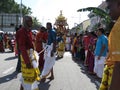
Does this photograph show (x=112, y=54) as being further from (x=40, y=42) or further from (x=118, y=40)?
(x=40, y=42)

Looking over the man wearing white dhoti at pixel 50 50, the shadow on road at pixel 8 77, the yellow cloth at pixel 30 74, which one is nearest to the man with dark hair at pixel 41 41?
the shadow on road at pixel 8 77

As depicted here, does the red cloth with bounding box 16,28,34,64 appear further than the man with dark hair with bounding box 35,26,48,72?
No

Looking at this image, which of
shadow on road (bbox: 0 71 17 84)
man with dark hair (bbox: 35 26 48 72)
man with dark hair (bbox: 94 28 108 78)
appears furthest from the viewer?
man with dark hair (bbox: 35 26 48 72)

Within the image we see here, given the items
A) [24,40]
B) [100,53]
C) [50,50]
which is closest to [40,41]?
[50,50]

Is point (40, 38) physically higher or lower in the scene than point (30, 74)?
higher

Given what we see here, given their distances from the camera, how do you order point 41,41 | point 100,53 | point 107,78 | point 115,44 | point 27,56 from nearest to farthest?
point 115,44
point 107,78
point 27,56
point 100,53
point 41,41

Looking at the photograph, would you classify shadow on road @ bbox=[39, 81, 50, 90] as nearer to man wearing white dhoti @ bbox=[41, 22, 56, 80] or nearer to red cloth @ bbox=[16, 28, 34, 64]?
man wearing white dhoti @ bbox=[41, 22, 56, 80]

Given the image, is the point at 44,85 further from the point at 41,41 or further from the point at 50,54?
the point at 41,41

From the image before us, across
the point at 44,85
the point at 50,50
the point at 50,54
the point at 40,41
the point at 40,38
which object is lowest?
the point at 44,85

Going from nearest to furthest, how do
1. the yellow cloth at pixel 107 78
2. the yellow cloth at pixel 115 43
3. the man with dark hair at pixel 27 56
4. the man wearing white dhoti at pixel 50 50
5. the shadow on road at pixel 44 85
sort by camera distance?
the yellow cloth at pixel 115 43 < the yellow cloth at pixel 107 78 < the man with dark hair at pixel 27 56 < the shadow on road at pixel 44 85 < the man wearing white dhoti at pixel 50 50

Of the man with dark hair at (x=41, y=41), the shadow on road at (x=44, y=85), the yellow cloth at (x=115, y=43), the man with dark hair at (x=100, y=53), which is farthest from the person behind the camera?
the man with dark hair at (x=41, y=41)

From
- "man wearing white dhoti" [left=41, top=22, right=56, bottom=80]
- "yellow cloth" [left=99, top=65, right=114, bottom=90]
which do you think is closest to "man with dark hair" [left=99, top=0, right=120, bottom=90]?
"yellow cloth" [left=99, top=65, right=114, bottom=90]

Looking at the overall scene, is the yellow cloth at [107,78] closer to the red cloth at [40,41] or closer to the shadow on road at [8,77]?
the shadow on road at [8,77]

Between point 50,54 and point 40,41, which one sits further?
point 40,41
